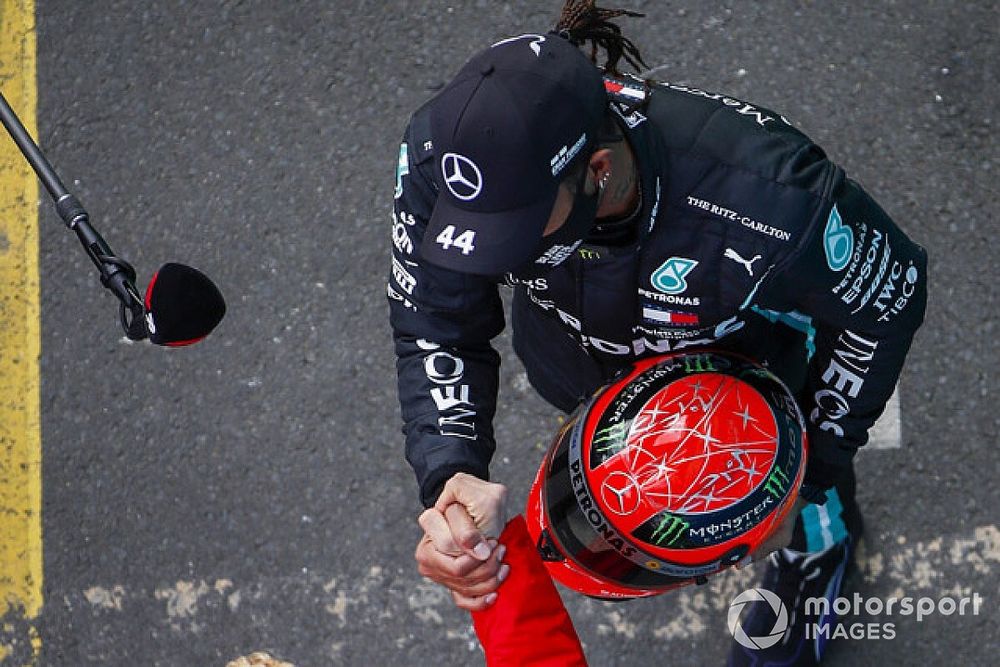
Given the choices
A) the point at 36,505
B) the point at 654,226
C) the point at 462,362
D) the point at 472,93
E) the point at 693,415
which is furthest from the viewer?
the point at 36,505

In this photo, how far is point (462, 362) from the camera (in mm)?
2576

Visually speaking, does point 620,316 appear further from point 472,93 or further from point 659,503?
point 472,93

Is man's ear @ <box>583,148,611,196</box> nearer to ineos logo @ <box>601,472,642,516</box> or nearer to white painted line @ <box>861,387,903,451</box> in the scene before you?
ineos logo @ <box>601,472,642,516</box>

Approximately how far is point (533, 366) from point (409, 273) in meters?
0.74

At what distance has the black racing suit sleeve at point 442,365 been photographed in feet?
8.01

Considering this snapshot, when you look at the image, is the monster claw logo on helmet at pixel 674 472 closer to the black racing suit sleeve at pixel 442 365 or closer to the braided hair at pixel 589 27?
Answer: the black racing suit sleeve at pixel 442 365

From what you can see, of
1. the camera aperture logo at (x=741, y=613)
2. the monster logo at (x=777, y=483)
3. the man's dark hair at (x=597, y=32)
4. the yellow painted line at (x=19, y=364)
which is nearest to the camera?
the man's dark hair at (x=597, y=32)

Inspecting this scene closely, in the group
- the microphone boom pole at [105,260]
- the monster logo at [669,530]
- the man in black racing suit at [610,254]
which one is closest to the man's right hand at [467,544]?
the man in black racing suit at [610,254]

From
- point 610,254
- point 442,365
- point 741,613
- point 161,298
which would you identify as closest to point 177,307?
point 161,298

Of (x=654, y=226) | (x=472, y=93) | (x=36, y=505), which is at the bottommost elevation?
(x=36, y=505)

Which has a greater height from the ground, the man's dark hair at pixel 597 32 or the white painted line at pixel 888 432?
the man's dark hair at pixel 597 32

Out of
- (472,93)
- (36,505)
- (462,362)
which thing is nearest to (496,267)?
(472,93)

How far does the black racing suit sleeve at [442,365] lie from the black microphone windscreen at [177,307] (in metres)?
0.63

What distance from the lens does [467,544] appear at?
2250mm
